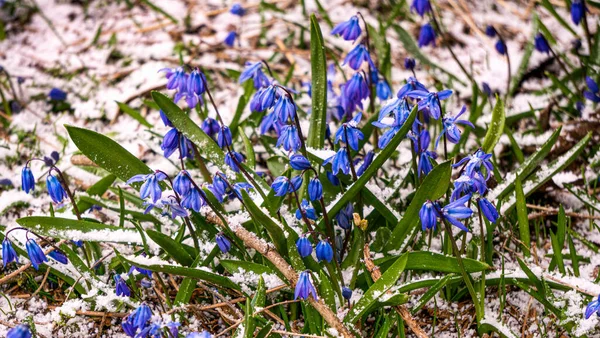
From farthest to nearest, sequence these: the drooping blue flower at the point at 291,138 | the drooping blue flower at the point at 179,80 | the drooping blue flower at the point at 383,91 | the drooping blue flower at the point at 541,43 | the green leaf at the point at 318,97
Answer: the drooping blue flower at the point at 541,43, the drooping blue flower at the point at 383,91, the green leaf at the point at 318,97, the drooping blue flower at the point at 179,80, the drooping blue flower at the point at 291,138

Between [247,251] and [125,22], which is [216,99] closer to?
[125,22]

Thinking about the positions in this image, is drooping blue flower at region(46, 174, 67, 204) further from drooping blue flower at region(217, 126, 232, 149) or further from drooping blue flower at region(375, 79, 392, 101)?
drooping blue flower at region(375, 79, 392, 101)

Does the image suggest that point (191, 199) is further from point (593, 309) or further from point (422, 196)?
point (593, 309)

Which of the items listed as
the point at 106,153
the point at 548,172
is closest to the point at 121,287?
the point at 106,153

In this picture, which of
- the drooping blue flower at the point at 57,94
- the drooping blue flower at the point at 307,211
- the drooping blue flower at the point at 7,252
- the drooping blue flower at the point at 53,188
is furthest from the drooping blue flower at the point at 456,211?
the drooping blue flower at the point at 57,94

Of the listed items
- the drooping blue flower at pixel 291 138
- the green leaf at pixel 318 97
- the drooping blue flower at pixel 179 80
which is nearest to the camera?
the drooping blue flower at pixel 291 138

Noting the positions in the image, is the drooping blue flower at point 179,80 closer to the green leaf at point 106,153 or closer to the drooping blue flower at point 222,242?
the green leaf at point 106,153
